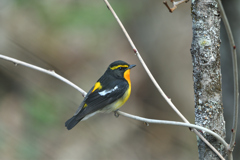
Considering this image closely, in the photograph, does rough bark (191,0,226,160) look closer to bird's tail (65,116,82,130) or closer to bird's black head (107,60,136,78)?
bird's tail (65,116,82,130)

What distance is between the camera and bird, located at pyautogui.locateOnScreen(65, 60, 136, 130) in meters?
3.44

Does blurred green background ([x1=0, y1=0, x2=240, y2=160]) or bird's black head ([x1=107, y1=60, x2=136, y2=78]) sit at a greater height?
bird's black head ([x1=107, y1=60, x2=136, y2=78])

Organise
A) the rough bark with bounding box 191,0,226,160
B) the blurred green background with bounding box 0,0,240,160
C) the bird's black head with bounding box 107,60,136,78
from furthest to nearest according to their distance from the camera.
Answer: the blurred green background with bounding box 0,0,240,160 < the bird's black head with bounding box 107,60,136,78 < the rough bark with bounding box 191,0,226,160

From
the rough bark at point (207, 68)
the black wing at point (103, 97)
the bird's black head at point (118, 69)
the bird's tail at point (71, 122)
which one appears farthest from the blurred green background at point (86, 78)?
the rough bark at point (207, 68)

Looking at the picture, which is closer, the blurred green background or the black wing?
the black wing

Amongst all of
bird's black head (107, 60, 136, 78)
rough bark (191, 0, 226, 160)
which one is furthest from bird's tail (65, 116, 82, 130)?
rough bark (191, 0, 226, 160)

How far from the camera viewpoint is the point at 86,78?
7.06 m

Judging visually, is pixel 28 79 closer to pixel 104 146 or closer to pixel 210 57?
pixel 104 146

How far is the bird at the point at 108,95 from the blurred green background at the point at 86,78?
2.81 m

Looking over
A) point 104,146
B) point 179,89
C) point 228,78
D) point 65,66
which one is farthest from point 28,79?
point 228,78

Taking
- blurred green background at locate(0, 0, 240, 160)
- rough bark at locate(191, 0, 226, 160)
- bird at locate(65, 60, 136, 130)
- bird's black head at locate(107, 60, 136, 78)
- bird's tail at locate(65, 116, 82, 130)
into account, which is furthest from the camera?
blurred green background at locate(0, 0, 240, 160)

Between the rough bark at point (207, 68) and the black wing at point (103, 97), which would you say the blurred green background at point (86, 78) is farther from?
the rough bark at point (207, 68)

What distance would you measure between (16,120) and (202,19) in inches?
213

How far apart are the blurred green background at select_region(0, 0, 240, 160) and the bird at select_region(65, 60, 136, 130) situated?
281cm
